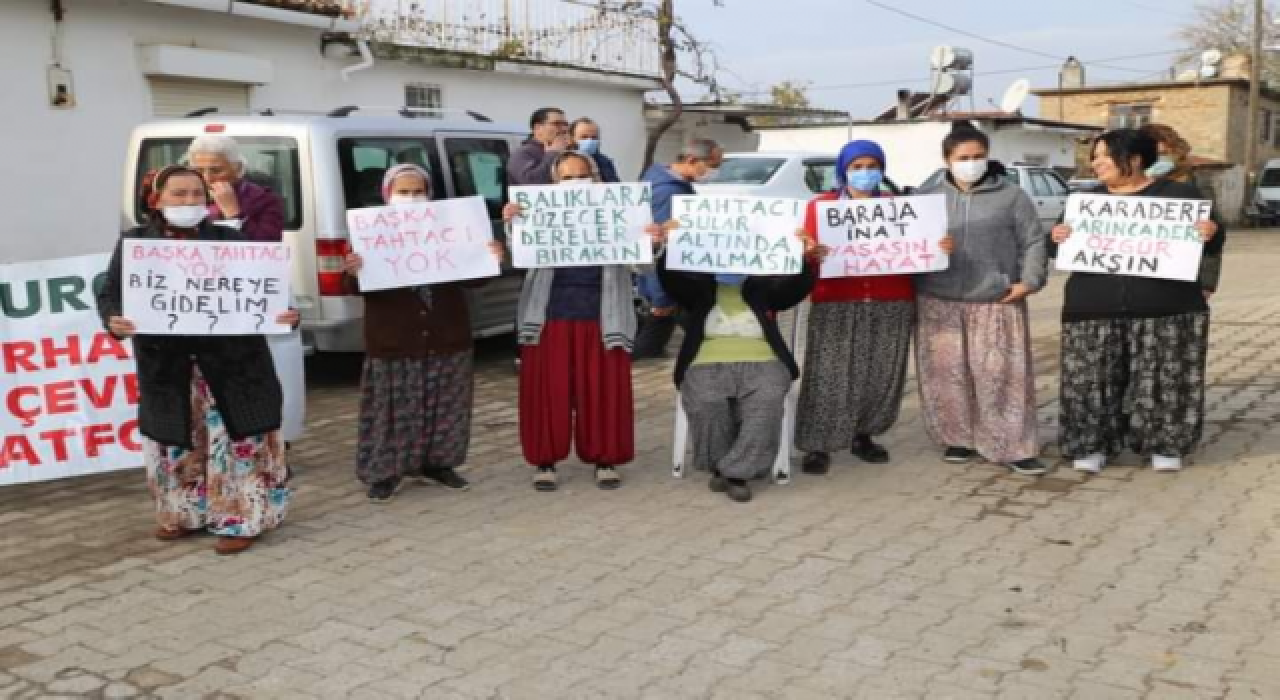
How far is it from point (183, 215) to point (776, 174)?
10.2 m

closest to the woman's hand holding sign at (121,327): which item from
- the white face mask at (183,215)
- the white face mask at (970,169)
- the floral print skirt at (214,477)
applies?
the floral print skirt at (214,477)

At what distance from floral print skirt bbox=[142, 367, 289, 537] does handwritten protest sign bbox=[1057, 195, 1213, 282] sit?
389cm

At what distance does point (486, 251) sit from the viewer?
5445 millimetres

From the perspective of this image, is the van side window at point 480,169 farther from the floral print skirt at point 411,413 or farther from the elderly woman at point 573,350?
the floral print skirt at point 411,413

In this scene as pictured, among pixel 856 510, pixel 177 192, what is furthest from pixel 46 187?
pixel 856 510

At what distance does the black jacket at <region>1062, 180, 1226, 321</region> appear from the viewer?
563 cm

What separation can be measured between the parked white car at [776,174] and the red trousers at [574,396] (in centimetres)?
810

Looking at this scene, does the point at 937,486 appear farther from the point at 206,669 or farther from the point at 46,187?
the point at 46,187

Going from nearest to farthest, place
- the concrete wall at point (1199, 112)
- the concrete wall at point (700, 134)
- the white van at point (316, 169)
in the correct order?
the white van at point (316, 169) → the concrete wall at point (700, 134) → the concrete wall at point (1199, 112)

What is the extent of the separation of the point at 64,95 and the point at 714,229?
277 inches

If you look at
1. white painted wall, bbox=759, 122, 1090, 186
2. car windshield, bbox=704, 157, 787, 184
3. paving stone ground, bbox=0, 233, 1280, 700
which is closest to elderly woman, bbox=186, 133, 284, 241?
paving stone ground, bbox=0, 233, 1280, 700

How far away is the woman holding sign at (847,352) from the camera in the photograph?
591 centimetres

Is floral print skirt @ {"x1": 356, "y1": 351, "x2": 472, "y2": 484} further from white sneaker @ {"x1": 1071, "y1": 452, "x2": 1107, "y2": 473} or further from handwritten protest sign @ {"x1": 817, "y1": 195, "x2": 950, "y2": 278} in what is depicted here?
white sneaker @ {"x1": 1071, "y1": 452, "x2": 1107, "y2": 473}

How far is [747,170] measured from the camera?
47.5ft
